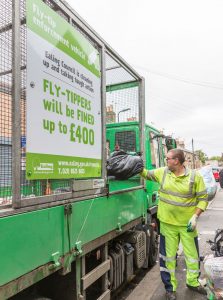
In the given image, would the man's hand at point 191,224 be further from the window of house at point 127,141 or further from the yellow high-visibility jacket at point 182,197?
the window of house at point 127,141

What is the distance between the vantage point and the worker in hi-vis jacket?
3988 mm

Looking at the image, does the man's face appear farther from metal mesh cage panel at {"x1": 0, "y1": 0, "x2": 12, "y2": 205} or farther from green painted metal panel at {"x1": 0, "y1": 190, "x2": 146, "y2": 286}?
metal mesh cage panel at {"x1": 0, "y1": 0, "x2": 12, "y2": 205}

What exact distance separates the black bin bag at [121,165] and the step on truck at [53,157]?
8.9 inches

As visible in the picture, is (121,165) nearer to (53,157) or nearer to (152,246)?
(53,157)

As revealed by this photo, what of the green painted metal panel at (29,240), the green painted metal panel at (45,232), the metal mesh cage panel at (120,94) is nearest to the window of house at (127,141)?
the metal mesh cage panel at (120,94)

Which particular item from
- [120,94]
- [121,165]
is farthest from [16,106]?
[120,94]

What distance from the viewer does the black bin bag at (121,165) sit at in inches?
140

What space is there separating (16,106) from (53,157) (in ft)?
1.63

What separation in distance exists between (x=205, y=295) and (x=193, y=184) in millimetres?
1434

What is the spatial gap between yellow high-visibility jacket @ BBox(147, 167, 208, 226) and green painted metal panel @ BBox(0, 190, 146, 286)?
1.00 meters

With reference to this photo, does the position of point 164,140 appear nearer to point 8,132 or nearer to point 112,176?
point 112,176

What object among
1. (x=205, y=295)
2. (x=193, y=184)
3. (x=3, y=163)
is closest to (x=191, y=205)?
(x=193, y=184)

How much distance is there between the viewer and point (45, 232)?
217 cm

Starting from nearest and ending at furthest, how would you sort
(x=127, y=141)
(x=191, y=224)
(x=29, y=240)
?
1. (x=29, y=240)
2. (x=191, y=224)
3. (x=127, y=141)
